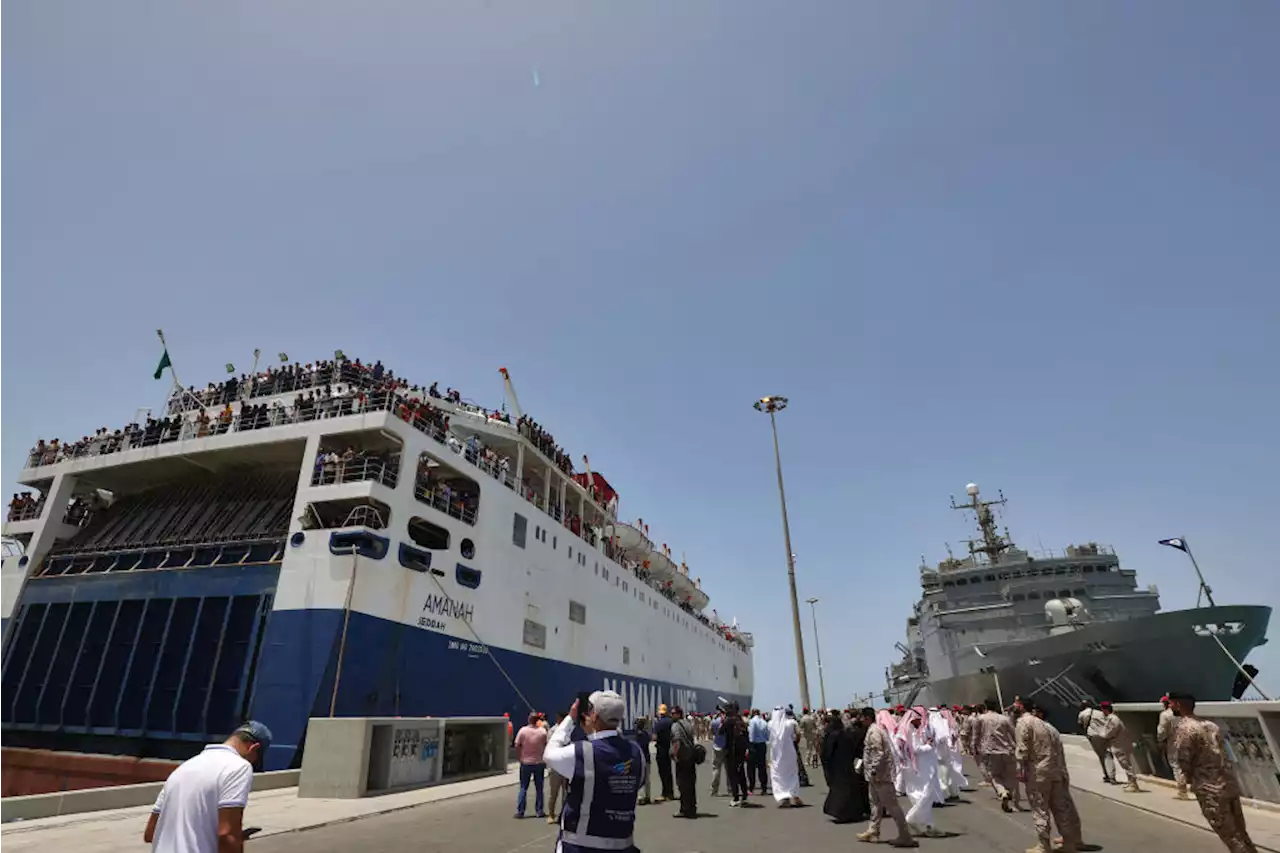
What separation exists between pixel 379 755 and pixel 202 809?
11.0 m

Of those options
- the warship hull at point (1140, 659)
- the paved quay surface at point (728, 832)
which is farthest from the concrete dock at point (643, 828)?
the warship hull at point (1140, 659)

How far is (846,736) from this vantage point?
977 cm

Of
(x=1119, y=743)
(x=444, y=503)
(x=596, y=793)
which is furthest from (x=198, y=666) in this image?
(x=1119, y=743)

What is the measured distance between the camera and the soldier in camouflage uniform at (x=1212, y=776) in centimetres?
573

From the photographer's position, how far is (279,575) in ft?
53.5

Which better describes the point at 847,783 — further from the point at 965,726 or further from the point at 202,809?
the point at 202,809

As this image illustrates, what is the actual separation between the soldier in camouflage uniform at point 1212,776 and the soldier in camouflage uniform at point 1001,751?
434 cm

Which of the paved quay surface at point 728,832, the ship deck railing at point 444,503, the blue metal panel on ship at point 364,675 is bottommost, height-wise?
the paved quay surface at point 728,832

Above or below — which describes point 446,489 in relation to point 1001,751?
above

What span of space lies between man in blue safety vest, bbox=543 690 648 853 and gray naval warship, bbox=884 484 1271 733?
58.1ft

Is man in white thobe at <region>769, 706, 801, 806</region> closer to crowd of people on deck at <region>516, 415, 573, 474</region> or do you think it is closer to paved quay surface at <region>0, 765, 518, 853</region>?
paved quay surface at <region>0, 765, 518, 853</region>

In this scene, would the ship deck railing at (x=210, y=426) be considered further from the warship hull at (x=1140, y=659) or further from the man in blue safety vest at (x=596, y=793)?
the warship hull at (x=1140, y=659)

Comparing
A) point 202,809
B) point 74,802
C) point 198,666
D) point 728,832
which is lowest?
point 728,832

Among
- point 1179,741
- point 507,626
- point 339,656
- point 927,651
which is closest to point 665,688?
point 927,651
